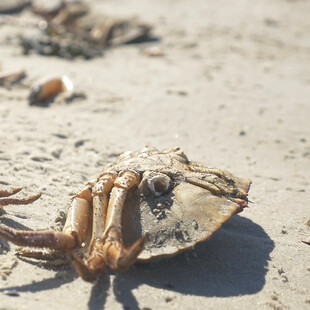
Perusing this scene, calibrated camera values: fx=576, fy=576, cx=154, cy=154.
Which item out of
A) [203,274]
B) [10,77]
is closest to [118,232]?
[203,274]

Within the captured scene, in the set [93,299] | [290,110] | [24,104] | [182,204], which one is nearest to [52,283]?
[93,299]

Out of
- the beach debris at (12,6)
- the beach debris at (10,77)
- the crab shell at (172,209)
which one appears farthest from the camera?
the beach debris at (12,6)

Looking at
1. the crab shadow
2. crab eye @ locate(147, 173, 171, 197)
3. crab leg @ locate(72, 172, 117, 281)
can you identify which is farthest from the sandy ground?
crab eye @ locate(147, 173, 171, 197)

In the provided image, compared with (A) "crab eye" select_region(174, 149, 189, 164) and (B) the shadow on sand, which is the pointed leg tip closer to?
(B) the shadow on sand

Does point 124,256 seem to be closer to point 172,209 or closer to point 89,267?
point 89,267

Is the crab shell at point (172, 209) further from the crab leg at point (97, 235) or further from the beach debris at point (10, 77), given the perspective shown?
the beach debris at point (10, 77)

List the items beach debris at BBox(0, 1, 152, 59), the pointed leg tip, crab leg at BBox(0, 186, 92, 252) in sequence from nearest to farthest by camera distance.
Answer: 1. the pointed leg tip
2. crab leg at BBox(0, 186, 92, 252)
3. beach debris at BBox(0, 1, 152, 59)

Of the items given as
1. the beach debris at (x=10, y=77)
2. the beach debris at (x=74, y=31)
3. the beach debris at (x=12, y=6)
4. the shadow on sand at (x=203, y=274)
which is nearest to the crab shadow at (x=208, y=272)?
the shadow on sand at (x=203, y=274)
